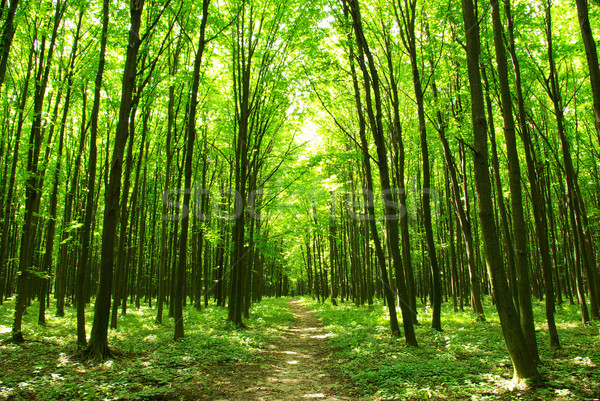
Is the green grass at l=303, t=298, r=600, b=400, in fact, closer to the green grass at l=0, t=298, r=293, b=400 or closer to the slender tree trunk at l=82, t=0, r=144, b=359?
the green grass at l=0, t=298, r=293, b=400

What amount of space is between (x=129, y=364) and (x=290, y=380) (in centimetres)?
342

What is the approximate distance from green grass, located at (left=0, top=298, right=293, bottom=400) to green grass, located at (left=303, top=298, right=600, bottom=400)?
2808 mm

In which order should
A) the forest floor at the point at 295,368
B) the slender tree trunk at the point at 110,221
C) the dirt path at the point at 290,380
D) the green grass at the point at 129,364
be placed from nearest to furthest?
1. the forest floor at the point at 295,368
2. the green grass at the point at 129,364
3. the dirt path at the point at 290,380
4. the slender tree trunk at the point at 110,221

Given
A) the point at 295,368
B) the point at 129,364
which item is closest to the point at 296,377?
the point at 295,368

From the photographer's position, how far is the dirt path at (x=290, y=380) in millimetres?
5793

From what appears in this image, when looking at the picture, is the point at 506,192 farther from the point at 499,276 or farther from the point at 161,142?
the point at 161,142

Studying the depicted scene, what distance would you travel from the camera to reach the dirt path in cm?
579

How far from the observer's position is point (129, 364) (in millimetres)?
7012

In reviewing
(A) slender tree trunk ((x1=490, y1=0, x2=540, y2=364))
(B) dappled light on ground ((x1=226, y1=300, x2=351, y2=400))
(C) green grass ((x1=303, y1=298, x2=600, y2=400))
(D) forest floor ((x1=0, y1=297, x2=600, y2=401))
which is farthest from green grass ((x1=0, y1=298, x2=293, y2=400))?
(A) slender tree trunk ((x1=490, y1=0, x2=540, y2=364))

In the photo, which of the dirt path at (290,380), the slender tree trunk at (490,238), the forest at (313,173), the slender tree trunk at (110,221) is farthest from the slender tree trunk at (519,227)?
the slender tree trunk at (110,221)

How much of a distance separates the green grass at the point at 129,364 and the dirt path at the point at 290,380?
0.51m

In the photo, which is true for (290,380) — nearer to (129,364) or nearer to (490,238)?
(129,364)

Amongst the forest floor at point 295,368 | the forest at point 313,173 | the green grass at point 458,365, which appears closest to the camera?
the green grass at point 458,365

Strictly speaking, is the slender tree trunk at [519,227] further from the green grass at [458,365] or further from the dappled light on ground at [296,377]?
the dappled light on ground at [296,377]
